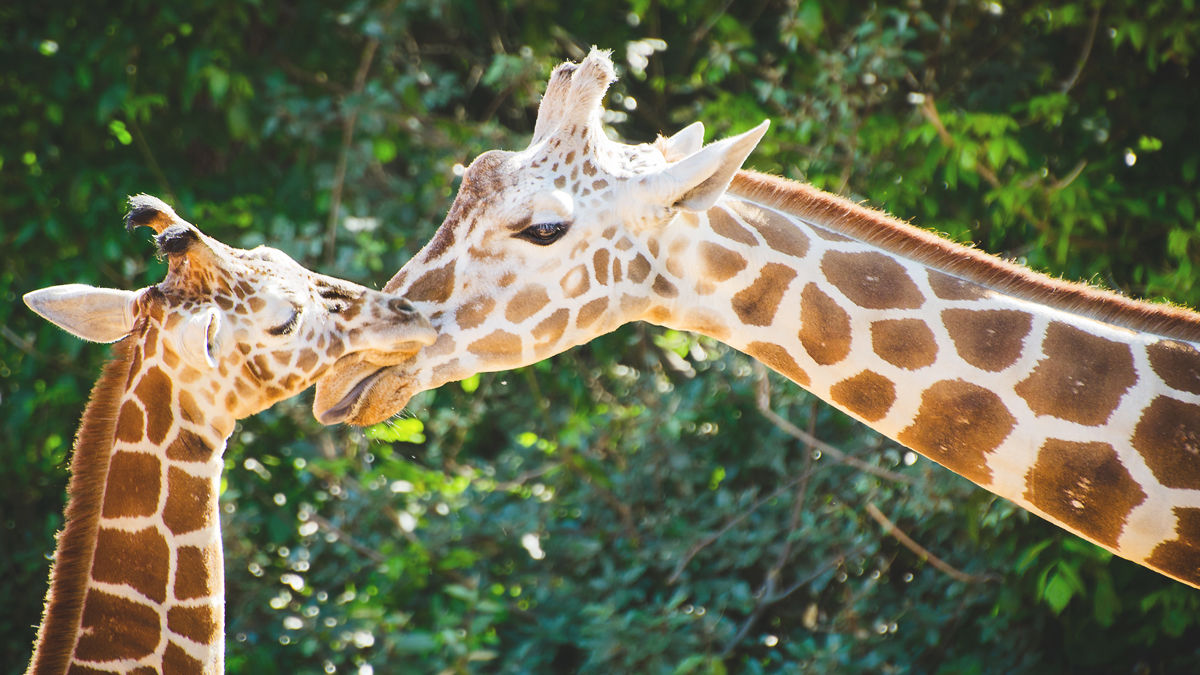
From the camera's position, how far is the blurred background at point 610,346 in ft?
15.3

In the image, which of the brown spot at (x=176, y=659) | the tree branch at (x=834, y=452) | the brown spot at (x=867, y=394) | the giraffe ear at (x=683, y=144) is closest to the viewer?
the brown spot at (x=176, y=659)

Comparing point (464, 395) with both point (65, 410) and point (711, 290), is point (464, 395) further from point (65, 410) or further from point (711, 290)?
point (711, 290)

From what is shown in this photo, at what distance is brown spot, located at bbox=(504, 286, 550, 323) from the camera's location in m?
2.71

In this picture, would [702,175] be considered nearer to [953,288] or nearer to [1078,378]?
[953,288]

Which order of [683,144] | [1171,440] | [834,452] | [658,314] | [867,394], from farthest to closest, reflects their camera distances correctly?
[834,452], [683,144], [658,314], [867,394], [1171,440]

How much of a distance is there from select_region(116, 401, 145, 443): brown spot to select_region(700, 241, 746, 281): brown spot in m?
1.40

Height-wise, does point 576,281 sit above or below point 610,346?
above

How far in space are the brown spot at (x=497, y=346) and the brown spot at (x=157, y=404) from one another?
28.3 inches

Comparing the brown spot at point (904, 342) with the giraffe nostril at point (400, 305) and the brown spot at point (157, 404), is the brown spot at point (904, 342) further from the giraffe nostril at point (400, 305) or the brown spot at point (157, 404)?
the brown spot at point (157, 404)

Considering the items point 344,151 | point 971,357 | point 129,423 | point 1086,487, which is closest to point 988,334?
point 971,357

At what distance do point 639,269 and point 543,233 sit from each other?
253 millimetres

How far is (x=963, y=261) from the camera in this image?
8.95 ft

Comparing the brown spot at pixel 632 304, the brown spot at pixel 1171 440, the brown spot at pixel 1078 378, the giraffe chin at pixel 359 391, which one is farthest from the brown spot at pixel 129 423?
the brown spot at pixel 1171 440

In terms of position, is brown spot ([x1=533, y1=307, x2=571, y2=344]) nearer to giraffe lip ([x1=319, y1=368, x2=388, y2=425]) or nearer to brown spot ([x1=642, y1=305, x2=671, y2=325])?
brown spot ([x1=642, y1=305, x2=671, y2=325])
